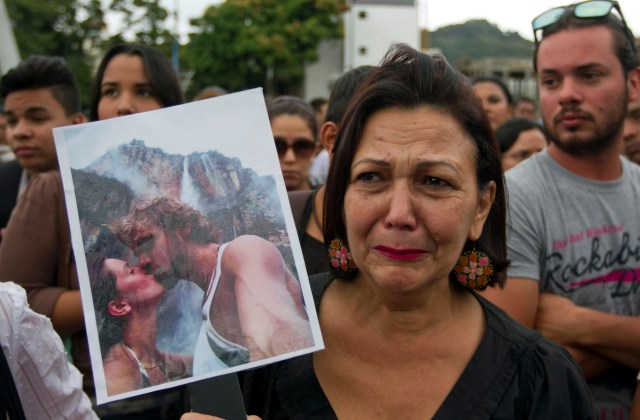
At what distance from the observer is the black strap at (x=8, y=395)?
157 cm

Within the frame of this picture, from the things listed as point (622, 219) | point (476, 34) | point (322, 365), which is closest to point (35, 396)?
point (322, 365)

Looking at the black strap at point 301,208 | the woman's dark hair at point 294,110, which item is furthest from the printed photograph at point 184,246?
the woman's dark hair at point 294,110

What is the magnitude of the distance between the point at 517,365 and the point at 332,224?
0.61 m

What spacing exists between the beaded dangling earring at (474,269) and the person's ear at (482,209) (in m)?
0.06

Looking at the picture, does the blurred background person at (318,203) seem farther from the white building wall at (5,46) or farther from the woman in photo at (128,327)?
the white building wall at (5,46)

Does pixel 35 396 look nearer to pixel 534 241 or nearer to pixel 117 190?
pixel 117 190

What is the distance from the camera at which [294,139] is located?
4262mm

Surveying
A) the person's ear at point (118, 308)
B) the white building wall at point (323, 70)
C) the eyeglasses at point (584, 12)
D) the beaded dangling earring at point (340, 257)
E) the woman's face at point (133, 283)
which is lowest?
the white building wall at point (323, 70)

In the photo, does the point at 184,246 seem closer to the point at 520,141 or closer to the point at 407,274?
the point at 407,274

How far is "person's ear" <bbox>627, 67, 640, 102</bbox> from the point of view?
9.88 feet

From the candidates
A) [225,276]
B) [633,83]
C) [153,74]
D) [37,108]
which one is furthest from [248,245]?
[37,108]

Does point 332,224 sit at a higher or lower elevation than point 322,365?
higher

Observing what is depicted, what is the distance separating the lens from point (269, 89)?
38.6 m

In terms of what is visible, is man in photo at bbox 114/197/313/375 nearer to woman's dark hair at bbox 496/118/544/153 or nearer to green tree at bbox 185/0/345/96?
woman's dark hair at bbox 496/118/544/153
